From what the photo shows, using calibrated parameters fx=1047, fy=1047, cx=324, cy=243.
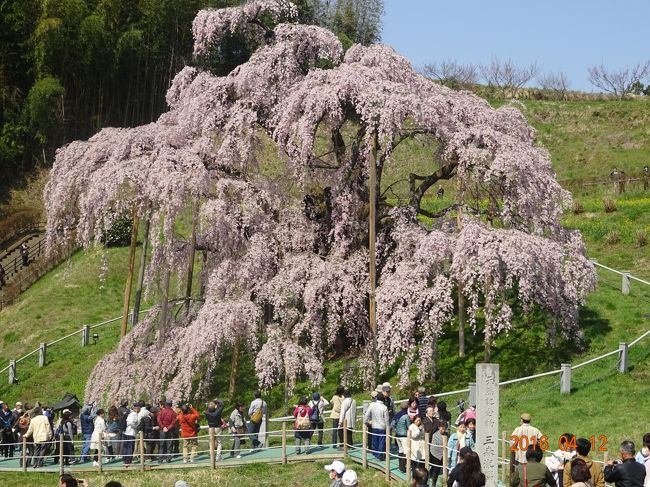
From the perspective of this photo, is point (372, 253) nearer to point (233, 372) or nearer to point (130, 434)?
point (233, 372)

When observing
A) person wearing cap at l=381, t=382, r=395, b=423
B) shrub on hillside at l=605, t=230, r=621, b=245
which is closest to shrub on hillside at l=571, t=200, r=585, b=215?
shrub on hillside at l=605, t=230, r=621, b=245

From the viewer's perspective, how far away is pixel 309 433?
24.1 m

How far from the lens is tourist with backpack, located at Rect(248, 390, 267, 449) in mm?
24438

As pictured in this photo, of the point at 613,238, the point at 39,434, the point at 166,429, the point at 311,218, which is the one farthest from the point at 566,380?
the point at 613,238

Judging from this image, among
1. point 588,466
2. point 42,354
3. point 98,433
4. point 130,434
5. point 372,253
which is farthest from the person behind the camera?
point 42,354

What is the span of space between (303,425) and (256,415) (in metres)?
1.34

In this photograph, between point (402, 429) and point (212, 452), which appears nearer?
point (402, 429)

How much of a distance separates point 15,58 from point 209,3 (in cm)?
1372

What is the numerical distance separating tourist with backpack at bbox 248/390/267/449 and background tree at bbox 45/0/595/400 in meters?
4.45

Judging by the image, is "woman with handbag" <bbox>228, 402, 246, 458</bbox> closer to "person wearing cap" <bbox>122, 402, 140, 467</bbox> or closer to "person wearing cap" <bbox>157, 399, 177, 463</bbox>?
"person wearing cap" <bbox>157, 399, 177, 463</bbox>

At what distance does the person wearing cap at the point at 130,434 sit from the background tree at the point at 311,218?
435cm

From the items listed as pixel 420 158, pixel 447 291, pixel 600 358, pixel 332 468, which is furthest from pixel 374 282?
pixel 420 158

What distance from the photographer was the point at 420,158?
66875 millimetres

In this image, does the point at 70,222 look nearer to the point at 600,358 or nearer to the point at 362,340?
the point at 362,340
